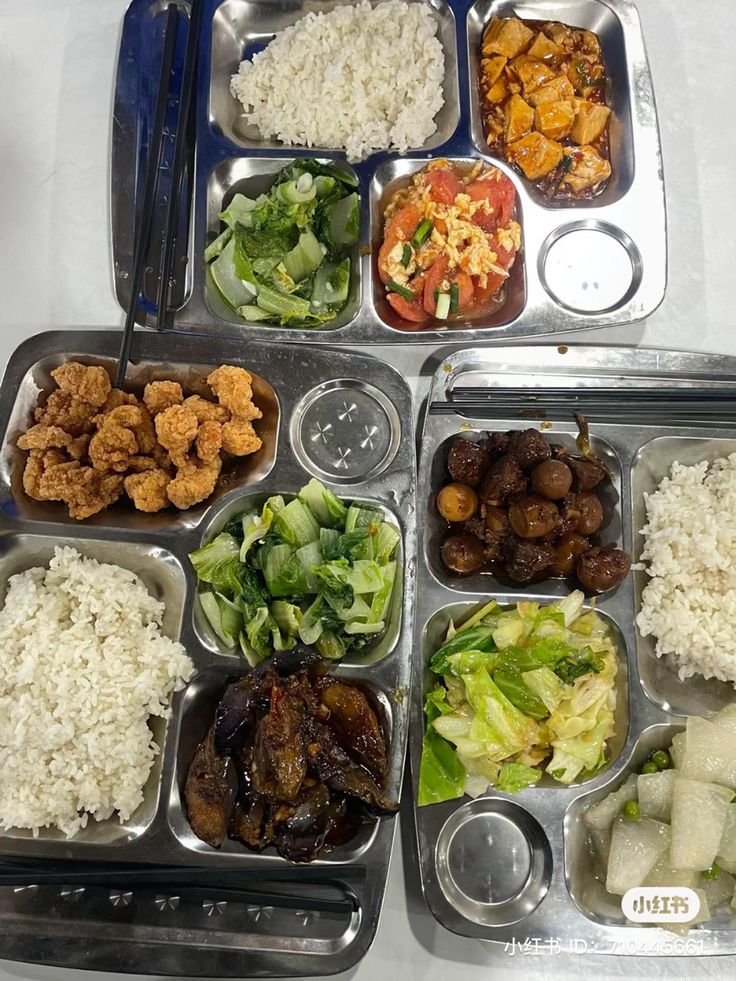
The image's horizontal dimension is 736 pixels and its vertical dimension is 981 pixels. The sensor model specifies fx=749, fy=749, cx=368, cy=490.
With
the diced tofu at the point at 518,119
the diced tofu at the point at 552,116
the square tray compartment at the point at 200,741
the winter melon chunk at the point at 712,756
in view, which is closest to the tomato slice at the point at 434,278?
the diced tofu at the point at 518,119

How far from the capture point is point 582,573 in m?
2.74

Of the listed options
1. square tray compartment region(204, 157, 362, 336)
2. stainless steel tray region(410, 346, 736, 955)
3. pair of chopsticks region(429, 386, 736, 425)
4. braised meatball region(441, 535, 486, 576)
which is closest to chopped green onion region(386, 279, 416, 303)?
square tray compartment region(204, 157, 362, 336)

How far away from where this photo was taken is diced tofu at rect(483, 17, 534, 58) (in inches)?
130

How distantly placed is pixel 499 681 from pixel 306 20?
2.86 metres

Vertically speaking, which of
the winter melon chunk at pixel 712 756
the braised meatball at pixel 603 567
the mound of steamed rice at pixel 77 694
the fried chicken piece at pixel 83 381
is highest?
the fried chicken piece at pixel 83 381

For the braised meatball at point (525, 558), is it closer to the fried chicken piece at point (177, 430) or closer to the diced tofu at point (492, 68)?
the fried chicken piece at point (177, 430)

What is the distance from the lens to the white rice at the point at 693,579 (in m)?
2.75

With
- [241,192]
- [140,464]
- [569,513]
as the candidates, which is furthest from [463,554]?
[241,192]

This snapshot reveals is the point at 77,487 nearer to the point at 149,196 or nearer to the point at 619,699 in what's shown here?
the point at 149,196

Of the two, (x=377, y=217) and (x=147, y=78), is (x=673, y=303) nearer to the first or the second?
(x=377, y=217)

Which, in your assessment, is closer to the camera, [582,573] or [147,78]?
[582,573]

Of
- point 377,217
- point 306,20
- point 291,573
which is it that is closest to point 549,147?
point 377,217

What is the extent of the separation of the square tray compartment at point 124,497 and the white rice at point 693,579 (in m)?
1.50

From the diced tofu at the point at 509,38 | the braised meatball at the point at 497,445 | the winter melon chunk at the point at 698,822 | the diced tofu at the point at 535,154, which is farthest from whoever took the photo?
the diced tofu at the point at 509,38
